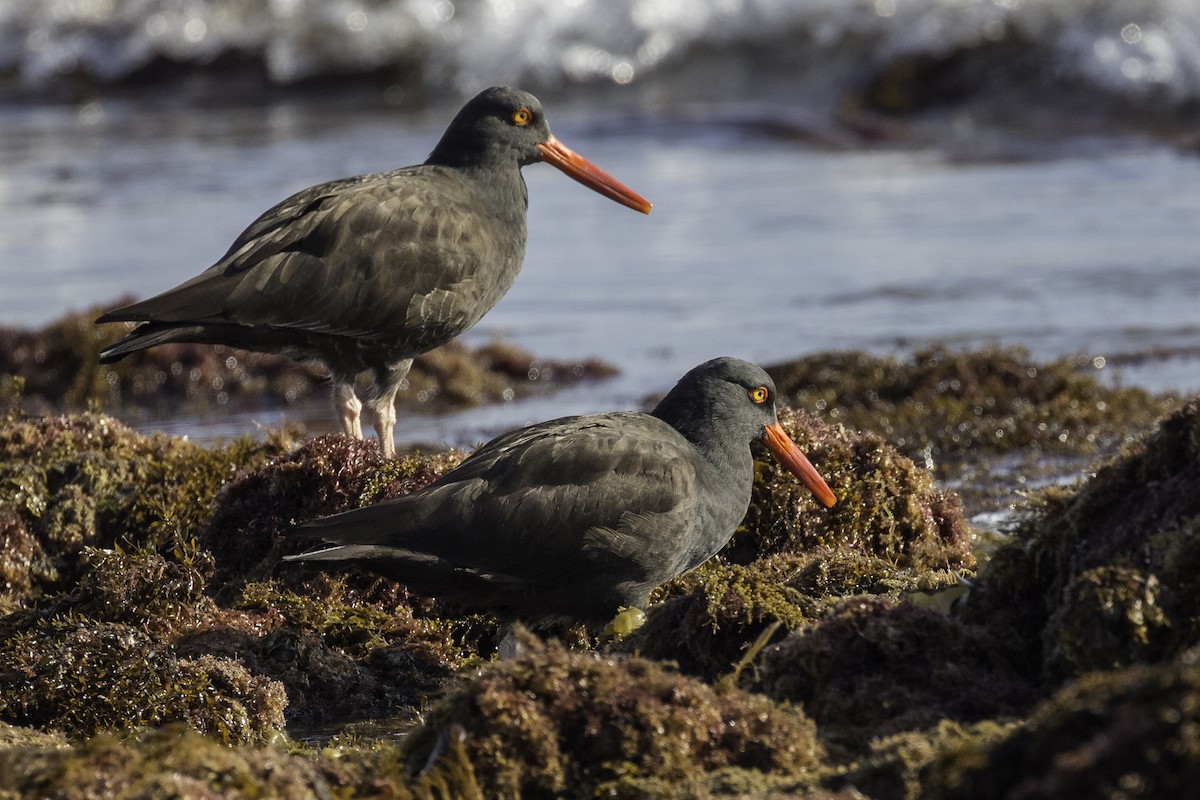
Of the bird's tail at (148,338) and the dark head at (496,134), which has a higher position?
the dark head at (496,134)

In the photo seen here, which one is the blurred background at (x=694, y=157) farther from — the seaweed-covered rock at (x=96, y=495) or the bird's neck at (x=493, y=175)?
the seaweed-covered rock at (x=96, y=495)

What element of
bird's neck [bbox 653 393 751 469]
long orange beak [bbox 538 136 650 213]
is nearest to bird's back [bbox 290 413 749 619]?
bird's neck [bbox 653 393 751 469]

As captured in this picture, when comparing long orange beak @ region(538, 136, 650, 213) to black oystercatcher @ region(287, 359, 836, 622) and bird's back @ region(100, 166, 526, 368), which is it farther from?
black oystercatcher @ region(287, 359, 836, 622)

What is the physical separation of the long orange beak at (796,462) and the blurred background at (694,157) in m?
3.88

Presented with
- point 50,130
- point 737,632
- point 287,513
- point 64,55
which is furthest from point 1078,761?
point 64,55

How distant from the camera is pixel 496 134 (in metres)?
7.30

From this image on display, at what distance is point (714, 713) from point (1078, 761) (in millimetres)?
1129

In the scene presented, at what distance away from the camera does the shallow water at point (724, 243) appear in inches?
444

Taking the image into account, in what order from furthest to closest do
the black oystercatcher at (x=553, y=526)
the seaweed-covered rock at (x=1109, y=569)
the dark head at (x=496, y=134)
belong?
1. the dark head at (x=496, y=134)
2. the black oystercatcher at (x=553, y=526)
3. the seaweed-covered rock at (x=1109, y=569)

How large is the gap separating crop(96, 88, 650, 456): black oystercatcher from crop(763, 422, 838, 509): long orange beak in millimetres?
1720

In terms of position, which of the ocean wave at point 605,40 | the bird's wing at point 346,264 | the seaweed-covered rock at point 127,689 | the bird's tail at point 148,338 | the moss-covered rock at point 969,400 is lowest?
the seaweed-covered rock at point 127,689

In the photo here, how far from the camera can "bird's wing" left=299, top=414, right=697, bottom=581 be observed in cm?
481

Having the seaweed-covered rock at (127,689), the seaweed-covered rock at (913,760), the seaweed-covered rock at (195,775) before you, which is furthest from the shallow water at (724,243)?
the seaweed-covered rock at (913,760)

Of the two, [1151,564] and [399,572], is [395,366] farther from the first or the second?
[1151,564]
